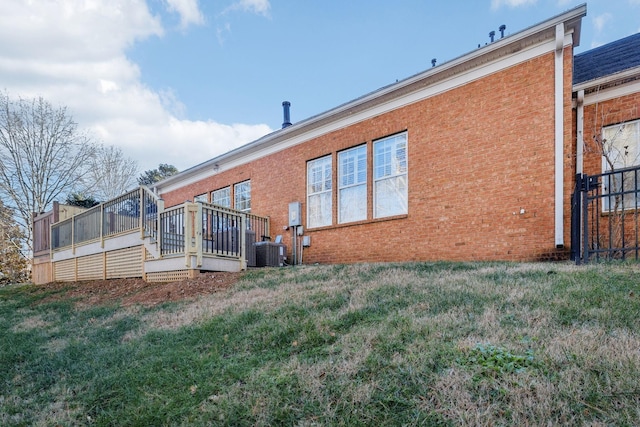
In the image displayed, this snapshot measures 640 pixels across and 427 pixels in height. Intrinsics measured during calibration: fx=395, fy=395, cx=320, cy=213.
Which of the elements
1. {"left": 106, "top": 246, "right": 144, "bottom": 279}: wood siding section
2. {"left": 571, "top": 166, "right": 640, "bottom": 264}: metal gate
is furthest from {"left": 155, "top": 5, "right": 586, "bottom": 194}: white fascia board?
{"left": 106, "top": 246, "right": 144, "bottom": 279}: wood siding section

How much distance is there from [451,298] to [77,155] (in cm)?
2359

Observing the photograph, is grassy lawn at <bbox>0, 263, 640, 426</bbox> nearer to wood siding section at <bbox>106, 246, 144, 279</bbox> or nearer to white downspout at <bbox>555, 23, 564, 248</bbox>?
white downspout at <bbox>555, 23, 564, 248</bbox>

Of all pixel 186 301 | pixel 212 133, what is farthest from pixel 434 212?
pixel 212 133

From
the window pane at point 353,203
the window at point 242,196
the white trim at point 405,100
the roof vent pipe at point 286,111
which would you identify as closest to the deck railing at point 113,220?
the window at point 242,196

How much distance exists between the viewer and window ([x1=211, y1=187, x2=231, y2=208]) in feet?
46.0

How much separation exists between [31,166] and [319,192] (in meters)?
18.4

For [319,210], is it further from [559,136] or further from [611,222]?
[611,222]

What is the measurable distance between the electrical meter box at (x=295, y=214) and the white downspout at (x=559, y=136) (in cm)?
631

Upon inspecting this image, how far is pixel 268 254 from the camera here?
10.2 metres

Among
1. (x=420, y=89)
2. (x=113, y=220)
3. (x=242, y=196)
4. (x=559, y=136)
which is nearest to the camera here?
(x=559, y=136)

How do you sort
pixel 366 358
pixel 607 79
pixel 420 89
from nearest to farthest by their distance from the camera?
pixel 366 358 → pixel 607 79 → pixel 420 89

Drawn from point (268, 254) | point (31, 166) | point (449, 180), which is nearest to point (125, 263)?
point (268, 254)

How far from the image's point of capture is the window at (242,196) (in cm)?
1318

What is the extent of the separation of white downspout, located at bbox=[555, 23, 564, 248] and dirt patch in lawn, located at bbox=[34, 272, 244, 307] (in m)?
5.77
